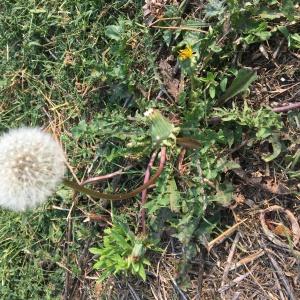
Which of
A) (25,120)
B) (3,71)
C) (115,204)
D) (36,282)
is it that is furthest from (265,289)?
(3,71)

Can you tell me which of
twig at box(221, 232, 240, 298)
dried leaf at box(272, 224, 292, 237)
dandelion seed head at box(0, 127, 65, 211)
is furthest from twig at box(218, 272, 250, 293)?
dandelion seed head at box(0, 127, 65, 211)

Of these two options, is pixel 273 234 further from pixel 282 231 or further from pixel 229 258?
pixel 229 258

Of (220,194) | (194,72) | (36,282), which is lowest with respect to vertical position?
(36,282)

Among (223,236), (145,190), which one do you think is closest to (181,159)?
(145,190)

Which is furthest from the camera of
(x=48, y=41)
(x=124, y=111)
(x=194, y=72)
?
(x=48, y=41)

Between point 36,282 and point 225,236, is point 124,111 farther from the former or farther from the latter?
point 36,282

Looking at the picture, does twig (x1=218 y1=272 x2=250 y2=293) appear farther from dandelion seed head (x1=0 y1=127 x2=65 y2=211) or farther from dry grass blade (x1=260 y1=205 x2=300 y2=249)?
dandelion seed head (x1=0 y1=127 x2=65 y2=211)
